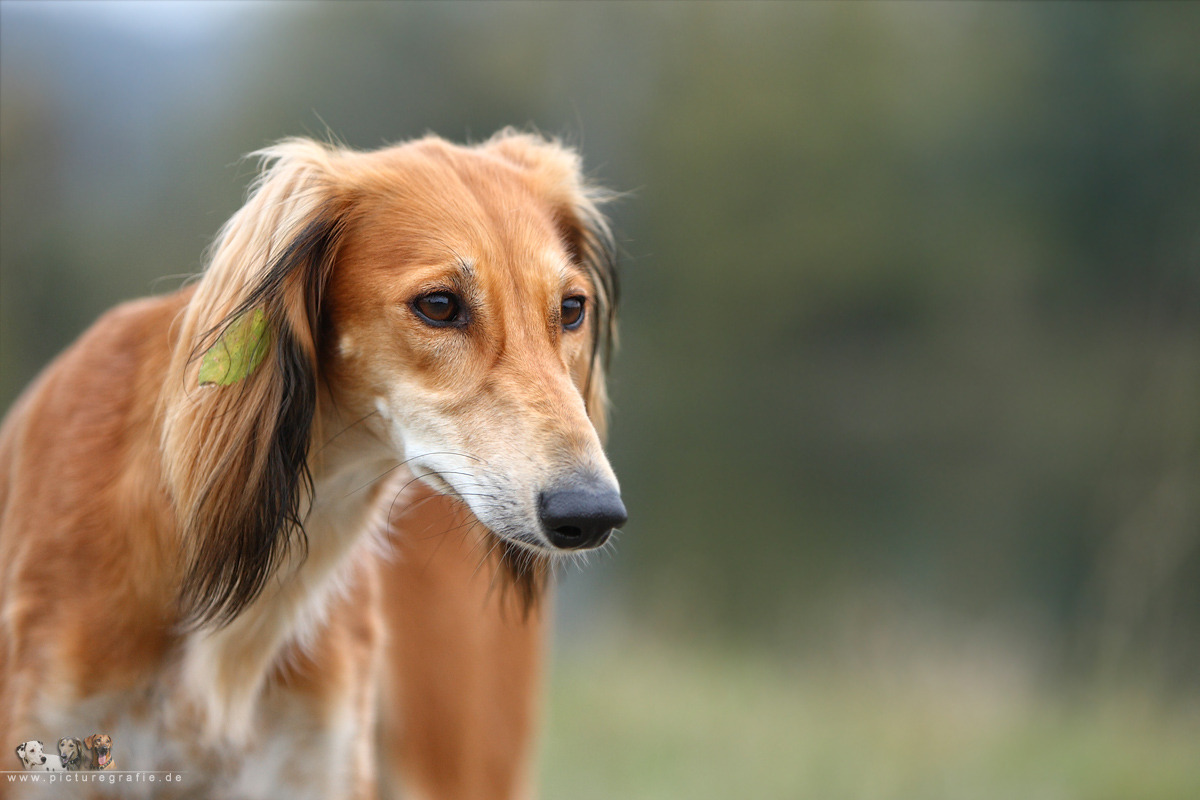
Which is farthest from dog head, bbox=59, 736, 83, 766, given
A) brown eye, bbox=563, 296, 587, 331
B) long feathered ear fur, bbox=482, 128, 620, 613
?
brown eye, bbox=563, 296, 587, 331

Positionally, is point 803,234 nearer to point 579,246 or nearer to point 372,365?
point 579,246

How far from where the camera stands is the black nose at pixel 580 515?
1918 mm

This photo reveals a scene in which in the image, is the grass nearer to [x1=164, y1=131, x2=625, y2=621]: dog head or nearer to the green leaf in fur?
[x1=164, y1=131, x2=625, y2=621]: dog head

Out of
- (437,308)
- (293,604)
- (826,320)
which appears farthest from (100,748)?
(826,320)

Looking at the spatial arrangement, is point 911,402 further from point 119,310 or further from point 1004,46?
point 119,310

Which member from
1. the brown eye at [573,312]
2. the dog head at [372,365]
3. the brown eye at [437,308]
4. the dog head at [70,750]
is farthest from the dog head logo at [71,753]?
the brown eye at [573,312]

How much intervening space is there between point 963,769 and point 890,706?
951mm

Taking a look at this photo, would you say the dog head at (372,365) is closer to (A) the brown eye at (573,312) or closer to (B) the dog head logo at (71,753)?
(A) the brown eye at (573,312)

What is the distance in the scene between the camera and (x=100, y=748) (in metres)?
2.18

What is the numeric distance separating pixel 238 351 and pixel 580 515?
0.86 metres

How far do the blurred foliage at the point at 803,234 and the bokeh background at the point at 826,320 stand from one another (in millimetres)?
49

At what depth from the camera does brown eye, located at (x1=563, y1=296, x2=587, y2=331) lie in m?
2.43

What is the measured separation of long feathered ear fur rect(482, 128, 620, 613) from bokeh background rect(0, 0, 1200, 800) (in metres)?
2.06

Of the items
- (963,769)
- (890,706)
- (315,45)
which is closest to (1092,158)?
(890,706)
